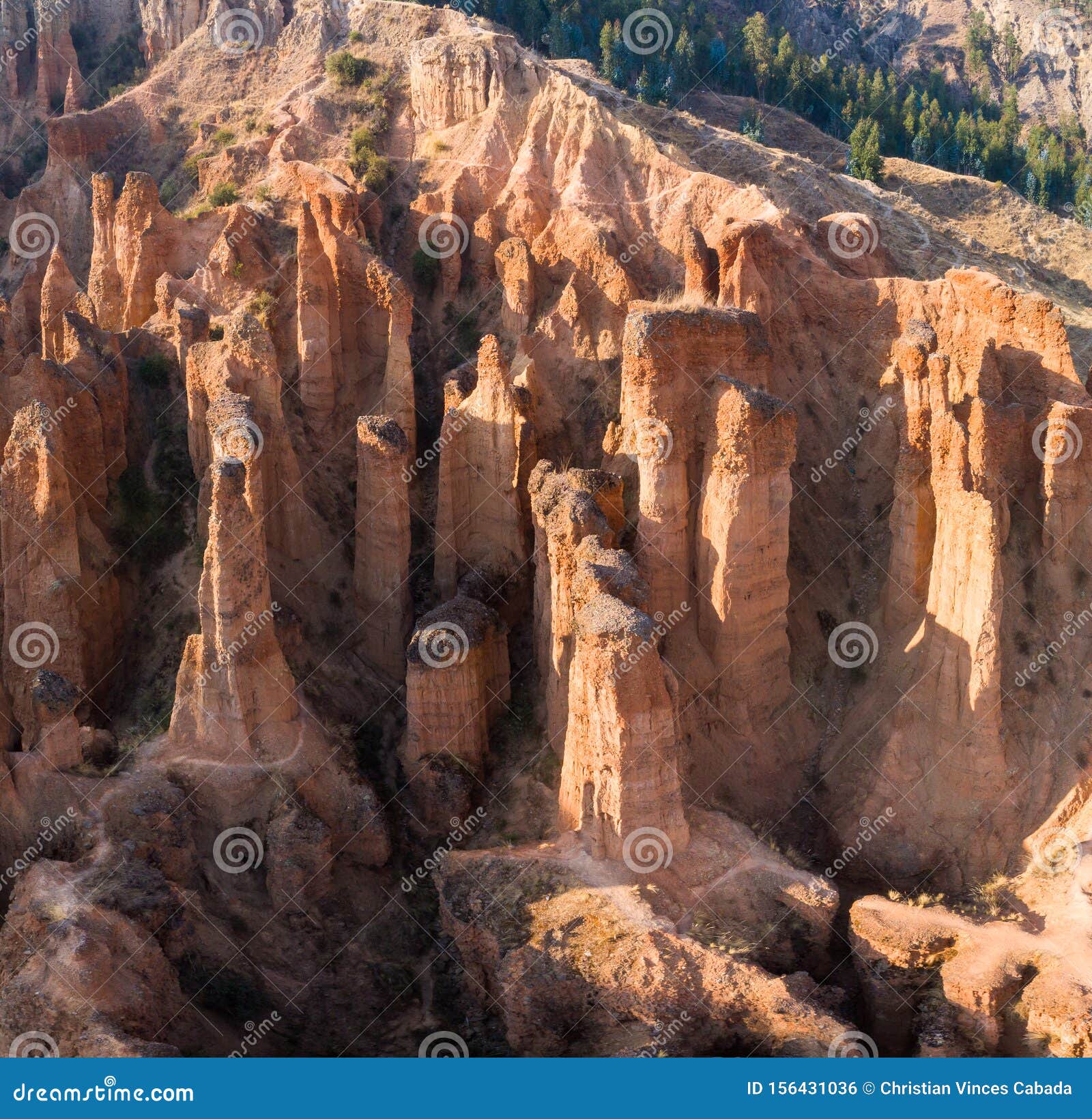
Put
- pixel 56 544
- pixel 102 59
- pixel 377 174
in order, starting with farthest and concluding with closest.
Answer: pixel 102 59
pixel 377 174
pixel 56 544

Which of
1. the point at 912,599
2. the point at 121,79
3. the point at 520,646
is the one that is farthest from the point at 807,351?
the point at 121,79

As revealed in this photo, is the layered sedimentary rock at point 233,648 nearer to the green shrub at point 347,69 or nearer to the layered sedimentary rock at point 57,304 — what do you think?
the layered sedimentary rock at point 57,304

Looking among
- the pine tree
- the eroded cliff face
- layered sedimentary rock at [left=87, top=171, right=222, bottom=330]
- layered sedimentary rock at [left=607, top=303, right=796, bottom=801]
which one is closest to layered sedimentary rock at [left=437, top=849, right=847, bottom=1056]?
the eroded cliff face

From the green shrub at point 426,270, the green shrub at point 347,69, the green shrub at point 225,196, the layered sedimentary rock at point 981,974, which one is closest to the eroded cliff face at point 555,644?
the layered sedimentary rock at point 981,974

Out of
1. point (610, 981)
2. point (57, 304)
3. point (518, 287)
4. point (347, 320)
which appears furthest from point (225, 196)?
point (610, 981)

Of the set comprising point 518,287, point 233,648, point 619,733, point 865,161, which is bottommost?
point 233,648

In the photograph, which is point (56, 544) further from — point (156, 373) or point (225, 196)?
point (225, 196)
